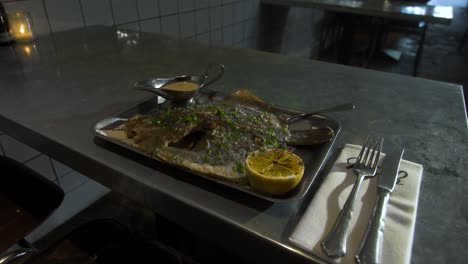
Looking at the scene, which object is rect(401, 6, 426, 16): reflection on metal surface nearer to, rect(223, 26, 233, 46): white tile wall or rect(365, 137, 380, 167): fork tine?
rect(223, 26, 233, 46): white tile wall

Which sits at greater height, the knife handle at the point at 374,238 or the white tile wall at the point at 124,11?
the white tile wall at the point at 124,11

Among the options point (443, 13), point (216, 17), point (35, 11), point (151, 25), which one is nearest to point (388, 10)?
point (443, 13)

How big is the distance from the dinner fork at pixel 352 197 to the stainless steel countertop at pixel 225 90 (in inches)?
1.3

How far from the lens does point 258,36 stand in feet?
9.23

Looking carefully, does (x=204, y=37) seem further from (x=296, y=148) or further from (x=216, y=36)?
(x=296, y=148)

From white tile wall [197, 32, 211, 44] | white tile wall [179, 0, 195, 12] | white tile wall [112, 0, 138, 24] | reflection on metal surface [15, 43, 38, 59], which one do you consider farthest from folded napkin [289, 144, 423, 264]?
white tile wall [197, 32, 211, 44]

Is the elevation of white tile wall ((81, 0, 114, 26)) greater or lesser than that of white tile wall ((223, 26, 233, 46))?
greater

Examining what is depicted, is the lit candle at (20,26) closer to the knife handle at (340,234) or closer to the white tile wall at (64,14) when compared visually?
the white tile wall at (64,14)

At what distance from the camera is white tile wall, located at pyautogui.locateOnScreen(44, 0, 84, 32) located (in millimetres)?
1271

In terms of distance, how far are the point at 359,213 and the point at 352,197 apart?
0.08 ft

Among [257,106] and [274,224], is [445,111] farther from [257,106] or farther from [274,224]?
[274,224]

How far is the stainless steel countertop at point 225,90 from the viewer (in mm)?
443

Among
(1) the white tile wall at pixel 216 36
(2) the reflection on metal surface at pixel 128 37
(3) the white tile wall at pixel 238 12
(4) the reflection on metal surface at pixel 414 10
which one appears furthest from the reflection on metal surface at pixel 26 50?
(4) the reflection on metal surface at pixel 414 10

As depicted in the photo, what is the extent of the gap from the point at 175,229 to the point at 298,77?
0.77m
